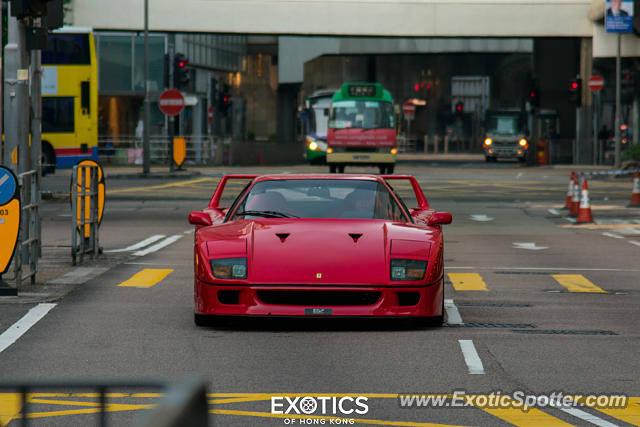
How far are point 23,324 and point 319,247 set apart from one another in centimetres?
238

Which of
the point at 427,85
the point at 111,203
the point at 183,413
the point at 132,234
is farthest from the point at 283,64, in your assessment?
the point at 183,413

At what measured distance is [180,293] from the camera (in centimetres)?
1248

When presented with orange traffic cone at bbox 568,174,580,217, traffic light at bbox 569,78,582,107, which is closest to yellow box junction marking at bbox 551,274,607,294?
orange traffic cone at bbox 568,174,580,217

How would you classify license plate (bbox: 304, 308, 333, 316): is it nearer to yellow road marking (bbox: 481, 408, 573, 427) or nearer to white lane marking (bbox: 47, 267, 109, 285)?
yellow road marking (bbox: 481, 408, 573, 427)

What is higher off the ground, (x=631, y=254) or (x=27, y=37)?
(x=27, y=37)

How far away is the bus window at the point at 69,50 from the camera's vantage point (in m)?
38.7

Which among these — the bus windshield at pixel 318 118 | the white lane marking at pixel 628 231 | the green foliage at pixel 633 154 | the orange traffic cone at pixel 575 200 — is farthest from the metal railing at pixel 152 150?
the white lane marking at pixel 628 231

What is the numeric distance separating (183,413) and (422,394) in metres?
4.86

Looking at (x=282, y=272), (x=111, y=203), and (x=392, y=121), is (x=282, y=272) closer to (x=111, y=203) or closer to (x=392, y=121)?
(x=111, y=203)

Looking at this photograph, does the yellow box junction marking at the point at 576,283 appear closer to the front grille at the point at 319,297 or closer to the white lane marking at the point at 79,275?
the front grille at the point at 319,297

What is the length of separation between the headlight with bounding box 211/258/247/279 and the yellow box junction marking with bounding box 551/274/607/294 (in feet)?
15.1

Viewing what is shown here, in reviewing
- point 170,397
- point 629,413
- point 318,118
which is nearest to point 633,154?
point 318,118

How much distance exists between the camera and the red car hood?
9.43 meters

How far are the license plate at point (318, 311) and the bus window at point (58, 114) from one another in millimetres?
33077
